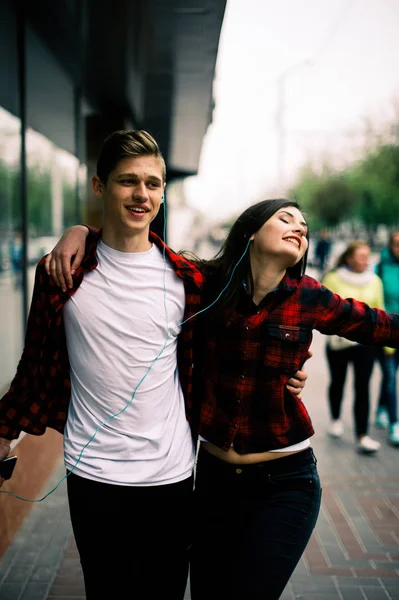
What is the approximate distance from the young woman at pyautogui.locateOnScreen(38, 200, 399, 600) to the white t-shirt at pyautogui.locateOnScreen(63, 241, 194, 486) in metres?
0.17

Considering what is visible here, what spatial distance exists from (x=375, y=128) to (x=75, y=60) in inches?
1055

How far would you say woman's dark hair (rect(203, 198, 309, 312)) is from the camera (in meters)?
2.16

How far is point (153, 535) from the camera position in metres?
2.04

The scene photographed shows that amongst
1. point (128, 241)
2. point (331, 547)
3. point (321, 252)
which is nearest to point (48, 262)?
point (128, 241)

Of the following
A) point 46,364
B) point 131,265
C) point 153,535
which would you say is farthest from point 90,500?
point 131,265

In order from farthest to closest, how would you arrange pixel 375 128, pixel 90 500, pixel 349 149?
pixel 349 149
pixel 375 128
pixel 90 500

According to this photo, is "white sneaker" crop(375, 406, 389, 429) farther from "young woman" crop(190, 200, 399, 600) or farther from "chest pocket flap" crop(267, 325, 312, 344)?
"chest pocket flap" crop(267, 325, 312, 344)

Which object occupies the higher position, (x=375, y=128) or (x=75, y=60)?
(x=375, y=128)

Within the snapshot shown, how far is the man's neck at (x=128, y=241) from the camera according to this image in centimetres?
207

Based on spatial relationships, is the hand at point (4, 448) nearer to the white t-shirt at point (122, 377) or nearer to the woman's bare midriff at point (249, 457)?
the white t-shirt at point (122, 377)

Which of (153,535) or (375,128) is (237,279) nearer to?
(153,535)

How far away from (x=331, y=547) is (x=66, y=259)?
267cm

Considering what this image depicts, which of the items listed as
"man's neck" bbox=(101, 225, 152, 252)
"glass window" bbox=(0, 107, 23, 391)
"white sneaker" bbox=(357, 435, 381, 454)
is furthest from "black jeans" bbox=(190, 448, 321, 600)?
"white sneaker" bbox=(357, 435, 381, 454)

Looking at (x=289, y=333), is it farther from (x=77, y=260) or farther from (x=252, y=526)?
(x=77, y=260)
